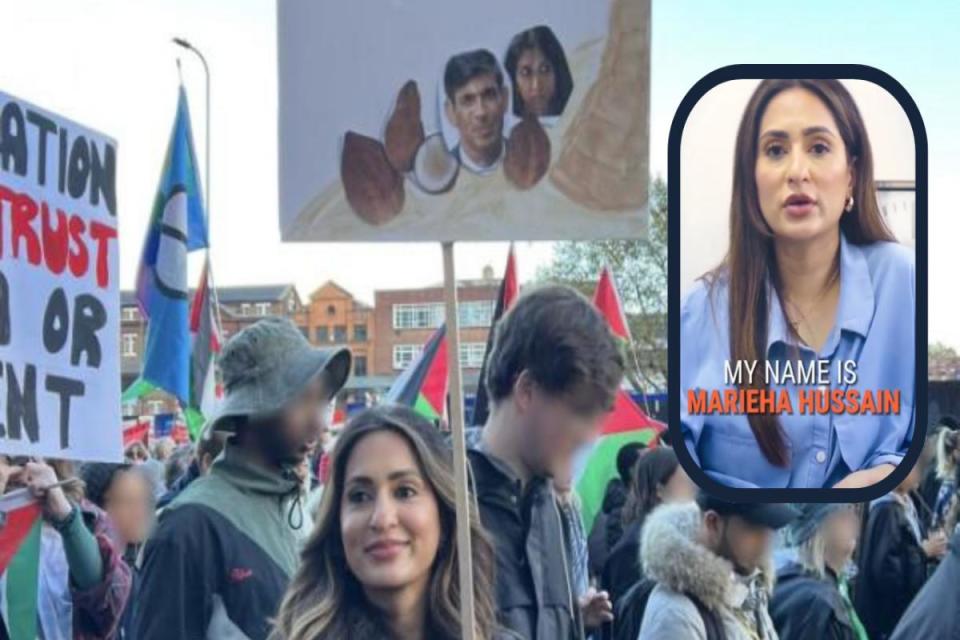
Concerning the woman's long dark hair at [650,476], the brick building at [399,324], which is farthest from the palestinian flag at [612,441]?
the brick building at [399,324]

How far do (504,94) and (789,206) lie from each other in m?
0.77

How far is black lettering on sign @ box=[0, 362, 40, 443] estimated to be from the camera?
A: 4273 mm

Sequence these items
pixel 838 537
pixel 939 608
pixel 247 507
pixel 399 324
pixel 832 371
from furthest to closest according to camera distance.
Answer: pixel 399 324 → pixel 838 537 → pixel 939 608 → pixel 247 507 → pixel 832 371

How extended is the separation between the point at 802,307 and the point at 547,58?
845 millimetres

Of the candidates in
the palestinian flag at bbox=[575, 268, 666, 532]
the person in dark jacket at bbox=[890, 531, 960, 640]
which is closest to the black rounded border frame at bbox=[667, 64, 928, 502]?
the person in dark jacket at bbox=[890, 531, 960, 640]

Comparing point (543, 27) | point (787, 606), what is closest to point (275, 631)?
point (543, 27)

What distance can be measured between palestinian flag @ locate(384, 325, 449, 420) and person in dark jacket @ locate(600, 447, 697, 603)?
3.04 feet

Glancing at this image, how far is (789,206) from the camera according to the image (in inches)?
144

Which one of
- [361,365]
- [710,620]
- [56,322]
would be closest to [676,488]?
[710,620]

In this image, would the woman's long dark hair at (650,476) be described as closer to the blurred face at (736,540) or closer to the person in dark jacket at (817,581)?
the person in dark jacket at (817,581)

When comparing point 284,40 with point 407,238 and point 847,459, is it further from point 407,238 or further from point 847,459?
point 847,459

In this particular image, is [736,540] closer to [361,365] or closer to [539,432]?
[539,432]

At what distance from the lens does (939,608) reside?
4930mm

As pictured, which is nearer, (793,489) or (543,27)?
(543,27)
